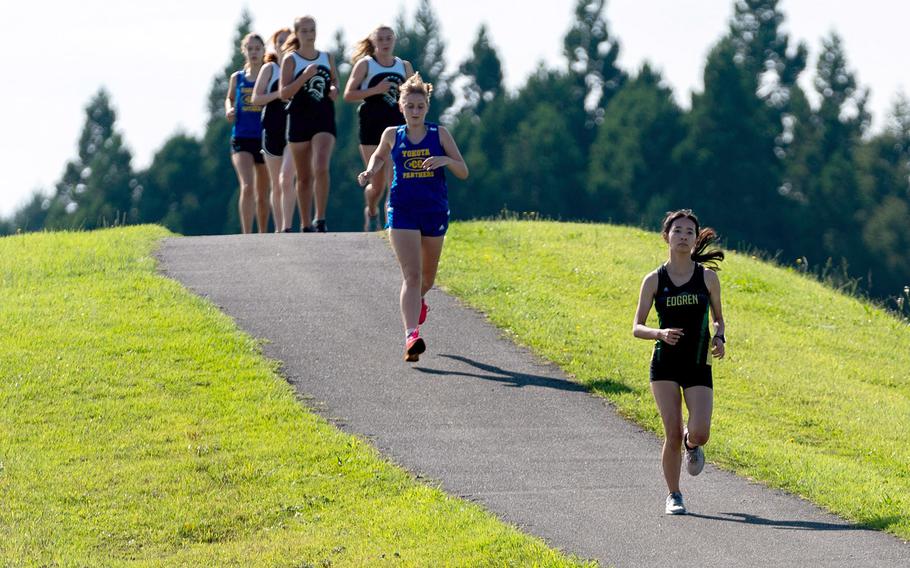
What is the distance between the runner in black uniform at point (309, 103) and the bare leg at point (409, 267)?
184 inches

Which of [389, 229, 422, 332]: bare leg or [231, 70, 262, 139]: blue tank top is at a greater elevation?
[231, 70, 262, 139]: blue tank top

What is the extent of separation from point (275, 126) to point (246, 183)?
1.38m

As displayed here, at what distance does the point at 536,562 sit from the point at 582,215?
65.4 metres

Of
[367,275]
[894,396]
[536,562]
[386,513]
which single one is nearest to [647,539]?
[536,562]

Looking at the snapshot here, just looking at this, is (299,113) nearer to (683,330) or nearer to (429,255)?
(429,255)

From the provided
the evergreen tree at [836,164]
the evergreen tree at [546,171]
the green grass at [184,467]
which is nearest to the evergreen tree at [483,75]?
the evergreen tree at [546,171]

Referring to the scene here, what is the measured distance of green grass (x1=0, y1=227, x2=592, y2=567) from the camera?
29.6ft

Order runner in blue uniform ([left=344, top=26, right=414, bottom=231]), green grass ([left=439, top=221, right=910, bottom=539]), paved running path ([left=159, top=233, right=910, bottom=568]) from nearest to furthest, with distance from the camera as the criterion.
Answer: paved running path ([left=159, top=233, right=910, bottom=568]) < green grass ([left=439, top=221, right=910, bottom=539]) < runner in blue uniform ([left=344, top=26, right=414, bottom=231])

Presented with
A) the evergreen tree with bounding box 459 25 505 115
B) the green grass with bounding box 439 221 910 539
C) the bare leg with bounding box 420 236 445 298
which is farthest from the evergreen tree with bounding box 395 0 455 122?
the bare leg with bounding box 420 236 445 298

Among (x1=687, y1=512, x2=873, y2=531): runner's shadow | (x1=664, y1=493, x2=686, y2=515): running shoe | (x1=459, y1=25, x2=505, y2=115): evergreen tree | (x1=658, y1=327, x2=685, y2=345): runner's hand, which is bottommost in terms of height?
(x1=687, y1=512, x2=873, y2=531): runner's shadow

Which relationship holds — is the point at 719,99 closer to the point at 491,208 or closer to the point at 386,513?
the point at 491,208

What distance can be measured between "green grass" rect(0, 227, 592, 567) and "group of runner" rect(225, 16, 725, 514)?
1.38 m

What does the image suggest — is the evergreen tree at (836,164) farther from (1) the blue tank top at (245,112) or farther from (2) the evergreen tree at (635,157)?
(1) the blue tank top at (245,112)

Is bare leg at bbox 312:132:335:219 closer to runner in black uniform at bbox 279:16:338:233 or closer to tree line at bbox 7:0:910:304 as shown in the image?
runner in black uniform at bbox 279:16:338:233
